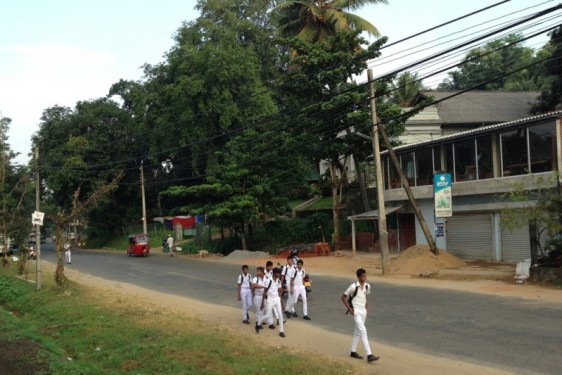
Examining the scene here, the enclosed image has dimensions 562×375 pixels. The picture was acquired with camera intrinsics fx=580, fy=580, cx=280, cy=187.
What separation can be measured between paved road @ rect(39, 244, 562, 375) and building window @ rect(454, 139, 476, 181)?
1021cm

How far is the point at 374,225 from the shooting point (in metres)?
39.6

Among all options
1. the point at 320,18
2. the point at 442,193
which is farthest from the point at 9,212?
the point at 442,193

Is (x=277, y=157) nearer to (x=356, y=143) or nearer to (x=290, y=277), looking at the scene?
(x=356, y=143)

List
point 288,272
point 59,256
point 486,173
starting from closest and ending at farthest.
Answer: point 288,272, point 59,256, point 486,173

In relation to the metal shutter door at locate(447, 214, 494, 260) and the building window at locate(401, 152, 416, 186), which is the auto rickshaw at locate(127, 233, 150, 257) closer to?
the building window at locate(401, 152, 416, 186)

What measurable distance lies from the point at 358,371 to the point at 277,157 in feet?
102

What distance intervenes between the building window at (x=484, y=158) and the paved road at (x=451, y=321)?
395 inches

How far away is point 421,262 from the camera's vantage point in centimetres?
2531

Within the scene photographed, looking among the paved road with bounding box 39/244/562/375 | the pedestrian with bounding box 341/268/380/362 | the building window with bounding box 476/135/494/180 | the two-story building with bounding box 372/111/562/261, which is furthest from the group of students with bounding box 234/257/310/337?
the building window with bounding box 476/135/494/180

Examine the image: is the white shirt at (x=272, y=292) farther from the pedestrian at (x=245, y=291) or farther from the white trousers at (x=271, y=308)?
the pedestrian at (x=245, y=291)

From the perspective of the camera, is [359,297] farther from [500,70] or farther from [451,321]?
[500,70]

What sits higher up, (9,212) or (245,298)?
(9,212)

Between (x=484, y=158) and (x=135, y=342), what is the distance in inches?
848

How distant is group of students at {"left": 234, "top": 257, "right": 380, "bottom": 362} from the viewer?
10.3 metres
